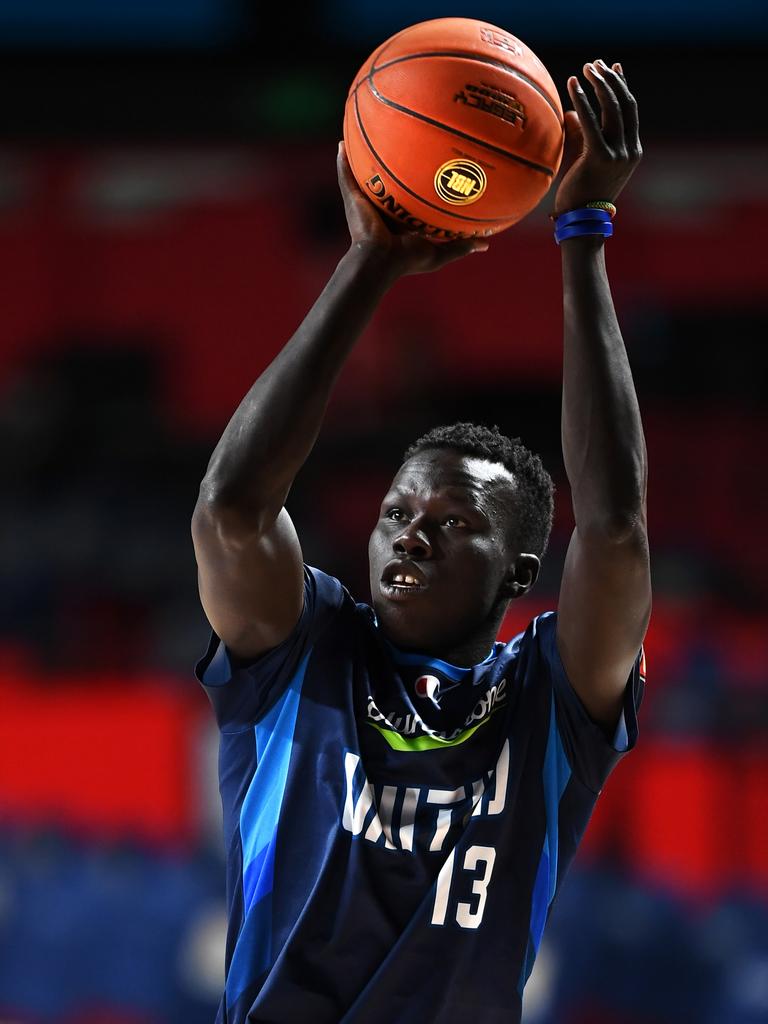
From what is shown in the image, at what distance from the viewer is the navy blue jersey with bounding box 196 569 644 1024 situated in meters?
2.35

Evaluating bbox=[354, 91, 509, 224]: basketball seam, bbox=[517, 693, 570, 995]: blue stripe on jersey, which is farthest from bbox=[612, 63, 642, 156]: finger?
bbox=[517, 693, 570, 995]: blue stripe on jersey

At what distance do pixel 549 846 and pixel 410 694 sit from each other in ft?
1.25

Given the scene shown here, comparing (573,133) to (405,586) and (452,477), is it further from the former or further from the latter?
(405,586)

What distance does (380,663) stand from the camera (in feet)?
8.79

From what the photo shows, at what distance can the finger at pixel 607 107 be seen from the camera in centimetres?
255

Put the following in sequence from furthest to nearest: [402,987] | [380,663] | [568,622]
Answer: [380,663] < [568,622] < [402,987]

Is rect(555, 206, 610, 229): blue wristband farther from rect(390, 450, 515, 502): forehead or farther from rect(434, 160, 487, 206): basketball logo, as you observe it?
rect(390, 450, 515, 502): forehead

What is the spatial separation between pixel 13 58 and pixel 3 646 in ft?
12.1

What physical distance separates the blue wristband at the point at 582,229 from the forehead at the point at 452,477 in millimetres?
488

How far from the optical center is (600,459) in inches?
95.5

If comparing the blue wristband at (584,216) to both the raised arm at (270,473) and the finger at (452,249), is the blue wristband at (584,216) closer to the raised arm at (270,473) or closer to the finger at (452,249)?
the finger at (452,249)

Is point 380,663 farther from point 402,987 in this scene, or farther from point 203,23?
point 203,23

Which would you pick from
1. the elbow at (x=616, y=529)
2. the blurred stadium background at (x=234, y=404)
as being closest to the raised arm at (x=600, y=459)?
the elbow at (x=616, y=529)

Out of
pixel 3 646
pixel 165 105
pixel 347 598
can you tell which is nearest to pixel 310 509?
pixel 3 646
